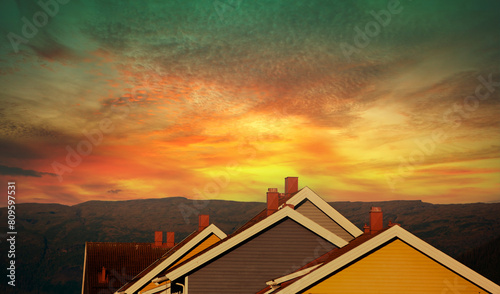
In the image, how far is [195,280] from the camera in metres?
19.9

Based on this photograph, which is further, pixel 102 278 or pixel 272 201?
pixel 102 278

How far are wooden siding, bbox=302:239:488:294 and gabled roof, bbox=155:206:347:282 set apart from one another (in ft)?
12.4

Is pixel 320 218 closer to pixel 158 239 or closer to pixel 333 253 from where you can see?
pixel 333 253

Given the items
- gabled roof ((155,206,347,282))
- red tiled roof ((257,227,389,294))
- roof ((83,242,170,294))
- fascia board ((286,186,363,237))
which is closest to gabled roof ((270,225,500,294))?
red tiled roof ((257,227,389,294))

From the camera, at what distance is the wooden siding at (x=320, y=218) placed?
2773cm

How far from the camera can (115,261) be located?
136 feet

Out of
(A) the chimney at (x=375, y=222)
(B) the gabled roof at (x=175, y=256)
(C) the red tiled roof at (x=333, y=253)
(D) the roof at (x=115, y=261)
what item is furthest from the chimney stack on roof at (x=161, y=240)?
(A) the chimney at (x=375, y=222)

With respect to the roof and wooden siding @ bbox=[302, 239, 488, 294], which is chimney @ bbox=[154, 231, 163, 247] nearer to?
the roof

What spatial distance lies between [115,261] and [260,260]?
78.4 feet

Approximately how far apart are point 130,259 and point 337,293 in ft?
90.4

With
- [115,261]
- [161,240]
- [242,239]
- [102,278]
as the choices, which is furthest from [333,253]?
[115,261]

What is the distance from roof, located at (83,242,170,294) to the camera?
40.2 meters

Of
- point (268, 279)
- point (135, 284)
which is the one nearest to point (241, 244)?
point (268, 279)

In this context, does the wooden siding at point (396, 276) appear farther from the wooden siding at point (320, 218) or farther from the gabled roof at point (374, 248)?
the wooden siding at point (320, 218)
